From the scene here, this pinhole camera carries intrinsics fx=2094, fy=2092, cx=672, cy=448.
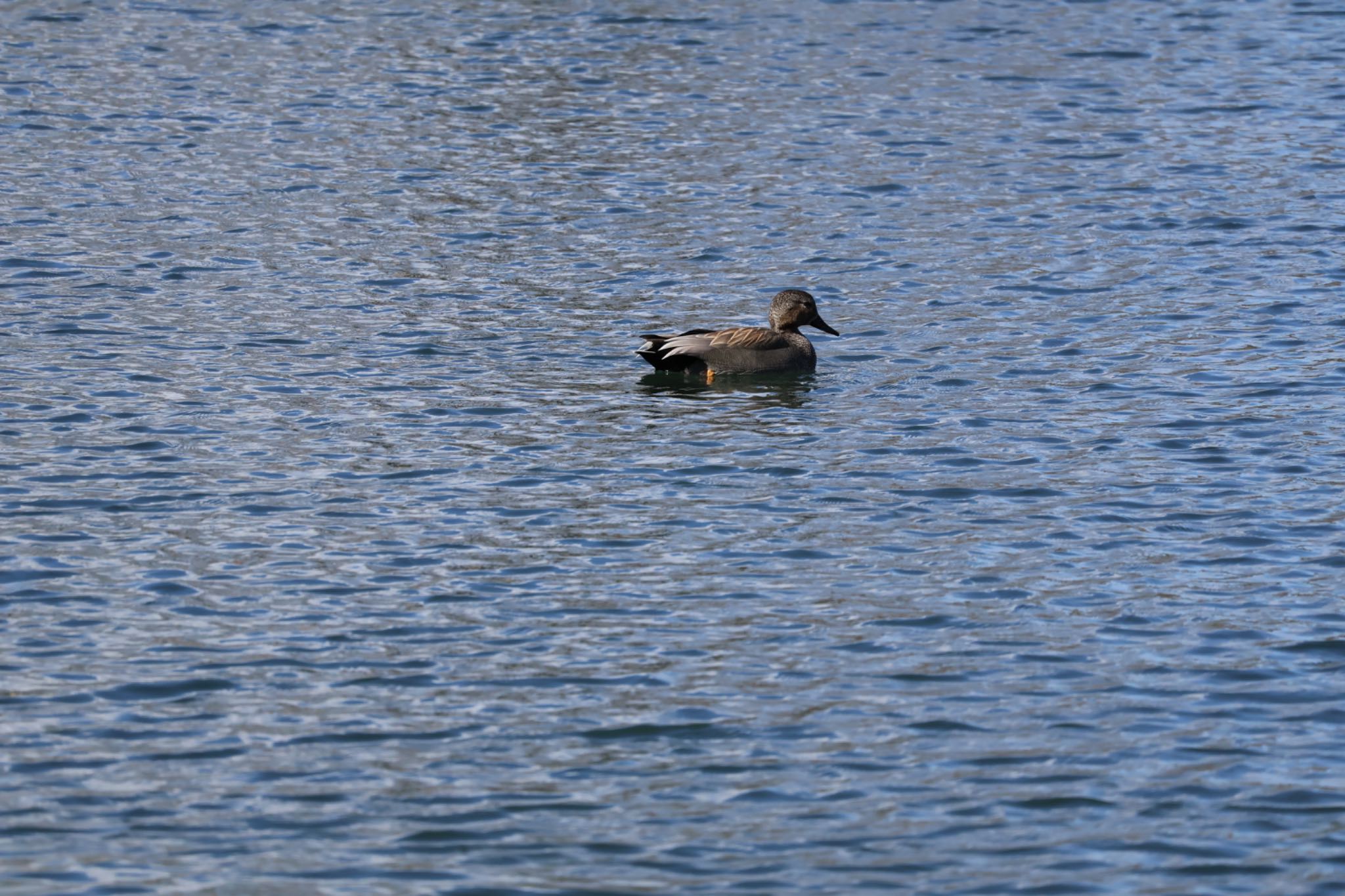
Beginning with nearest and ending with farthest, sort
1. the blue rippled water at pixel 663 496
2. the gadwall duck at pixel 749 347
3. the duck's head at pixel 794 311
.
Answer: the blue rippled water at pixel 663 496
the gadwall duck at pixel 749 347
the duck's head at pixel 794 311

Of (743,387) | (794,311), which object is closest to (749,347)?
(743,387)

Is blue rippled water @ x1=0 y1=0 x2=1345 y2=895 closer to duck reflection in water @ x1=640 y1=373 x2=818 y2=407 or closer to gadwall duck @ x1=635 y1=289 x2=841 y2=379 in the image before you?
duck reflection in water @ x1=640 y1=373 x2=818 y2=407

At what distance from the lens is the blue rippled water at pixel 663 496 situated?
9.91 m

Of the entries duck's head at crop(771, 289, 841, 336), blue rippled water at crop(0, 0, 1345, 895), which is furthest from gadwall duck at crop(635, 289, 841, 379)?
blue rippled water at crop(0, 0, 1345, 895)

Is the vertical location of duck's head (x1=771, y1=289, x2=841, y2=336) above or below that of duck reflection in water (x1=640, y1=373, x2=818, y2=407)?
above

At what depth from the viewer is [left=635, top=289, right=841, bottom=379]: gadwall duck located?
1792 cm

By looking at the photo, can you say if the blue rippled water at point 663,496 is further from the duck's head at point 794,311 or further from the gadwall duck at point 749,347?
the duck's head at point 794,311

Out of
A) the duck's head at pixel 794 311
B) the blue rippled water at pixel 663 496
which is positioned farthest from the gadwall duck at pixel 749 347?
the blue rippled water at pixel 663 496

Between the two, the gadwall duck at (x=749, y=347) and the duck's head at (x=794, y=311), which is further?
the duck's head at (x=794, y=311)

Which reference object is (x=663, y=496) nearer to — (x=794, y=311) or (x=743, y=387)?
(x=743, y=387)

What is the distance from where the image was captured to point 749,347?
18266mm

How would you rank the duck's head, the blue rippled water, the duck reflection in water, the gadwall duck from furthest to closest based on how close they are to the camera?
the duck's head < the gadwall duck < the duck reflection in water < the blue rippled water

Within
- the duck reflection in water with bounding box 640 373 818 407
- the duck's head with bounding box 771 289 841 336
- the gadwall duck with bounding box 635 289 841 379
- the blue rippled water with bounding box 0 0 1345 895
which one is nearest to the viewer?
the blue rippled water with bounding box 0 0 1345 895

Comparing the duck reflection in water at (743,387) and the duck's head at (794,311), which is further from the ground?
the duck's head at (794,311)
